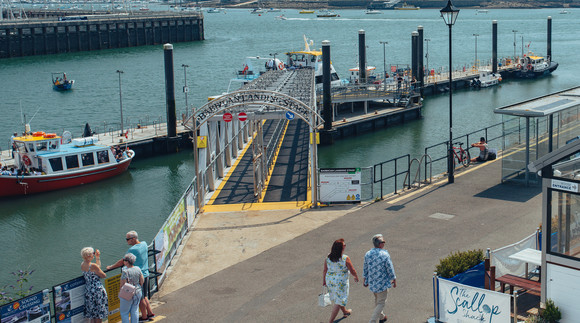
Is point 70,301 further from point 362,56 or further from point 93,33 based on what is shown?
point 93,33

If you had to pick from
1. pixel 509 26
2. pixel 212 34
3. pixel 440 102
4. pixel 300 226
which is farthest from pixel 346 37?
pixel 300 226

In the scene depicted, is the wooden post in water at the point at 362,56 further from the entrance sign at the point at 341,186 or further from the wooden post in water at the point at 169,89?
the entrance sign at the point at 341,186

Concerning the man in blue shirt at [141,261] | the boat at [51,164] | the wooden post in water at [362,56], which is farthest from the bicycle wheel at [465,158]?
the wooden post in water at [362,56]

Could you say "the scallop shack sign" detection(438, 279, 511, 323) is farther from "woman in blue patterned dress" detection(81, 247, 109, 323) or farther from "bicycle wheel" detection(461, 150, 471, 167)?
"bicycle wheel" detection(461, 150, 471, 167)

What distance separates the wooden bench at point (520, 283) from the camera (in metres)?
12.2

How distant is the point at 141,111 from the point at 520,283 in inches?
2027

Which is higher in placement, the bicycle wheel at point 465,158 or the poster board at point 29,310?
the poster board at point 29,310

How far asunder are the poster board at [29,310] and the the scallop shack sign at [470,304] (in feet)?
21.8

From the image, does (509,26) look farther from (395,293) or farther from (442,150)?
(395,293)

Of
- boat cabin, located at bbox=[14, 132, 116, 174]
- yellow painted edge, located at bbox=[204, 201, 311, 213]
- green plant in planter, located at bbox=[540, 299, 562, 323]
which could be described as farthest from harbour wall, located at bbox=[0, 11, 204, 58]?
green plant in planter, located at bbox=[540, 299, 562, 323]

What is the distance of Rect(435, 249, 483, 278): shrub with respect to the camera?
41.2 feet

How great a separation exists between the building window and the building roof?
10560mm

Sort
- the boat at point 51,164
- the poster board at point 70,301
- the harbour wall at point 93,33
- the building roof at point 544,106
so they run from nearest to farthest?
the poster board at point 70,301 → the building roof at point 544,106 → the boat at point 51,164 → the harbour wall at point 93,33

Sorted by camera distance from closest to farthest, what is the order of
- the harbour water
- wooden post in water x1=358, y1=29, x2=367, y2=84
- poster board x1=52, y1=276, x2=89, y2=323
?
poster board x1=52, y1=276, x2=89, y2=323 < the harbour water < wooden post in water x1=358, y1=29, x2=367, y2=84
